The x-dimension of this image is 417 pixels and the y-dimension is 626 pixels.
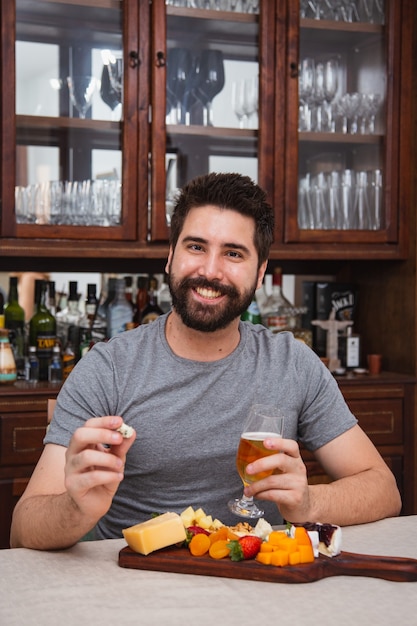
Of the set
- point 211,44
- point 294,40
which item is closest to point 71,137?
point 211,44

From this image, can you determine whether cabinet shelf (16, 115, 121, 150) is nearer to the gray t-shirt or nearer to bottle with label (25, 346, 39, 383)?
bottle with label (25, 346, 39, 383)

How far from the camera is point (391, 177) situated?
119 inches

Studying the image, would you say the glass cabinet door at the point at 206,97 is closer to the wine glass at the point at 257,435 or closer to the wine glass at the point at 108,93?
the wine glass at the point at 108,93

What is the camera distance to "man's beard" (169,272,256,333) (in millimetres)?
1640

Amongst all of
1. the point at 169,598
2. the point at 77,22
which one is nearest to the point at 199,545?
the point at 169,598

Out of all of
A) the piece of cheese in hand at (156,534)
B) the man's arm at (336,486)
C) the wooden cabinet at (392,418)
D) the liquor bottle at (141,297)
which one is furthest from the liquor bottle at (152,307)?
the piece of cheese in hand at (156,534)

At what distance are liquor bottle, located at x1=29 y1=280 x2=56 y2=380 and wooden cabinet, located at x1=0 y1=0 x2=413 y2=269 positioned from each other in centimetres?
17

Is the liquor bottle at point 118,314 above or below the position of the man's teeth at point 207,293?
below

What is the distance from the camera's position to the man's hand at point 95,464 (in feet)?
3.77

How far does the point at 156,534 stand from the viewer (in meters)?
1.19

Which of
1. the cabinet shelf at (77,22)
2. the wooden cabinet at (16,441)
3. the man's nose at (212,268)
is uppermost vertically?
the cabinet shelf at (77,22)

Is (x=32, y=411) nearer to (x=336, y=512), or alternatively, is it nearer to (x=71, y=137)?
(x=71, y=137)

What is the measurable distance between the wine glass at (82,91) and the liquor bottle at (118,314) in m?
0.65

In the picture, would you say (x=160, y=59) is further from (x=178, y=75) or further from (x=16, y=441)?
(x=16, y=441)
